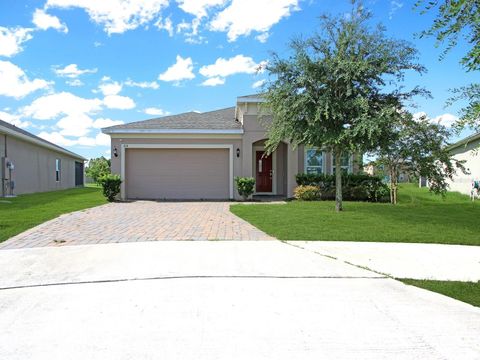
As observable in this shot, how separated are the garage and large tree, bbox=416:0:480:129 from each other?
12288mm

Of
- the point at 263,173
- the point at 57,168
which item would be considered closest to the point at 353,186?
the point at 263,173

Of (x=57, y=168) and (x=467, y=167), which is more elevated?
(x=57, y=168)

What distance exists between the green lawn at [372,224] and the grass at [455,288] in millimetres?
2631

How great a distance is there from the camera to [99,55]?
16.8 meters

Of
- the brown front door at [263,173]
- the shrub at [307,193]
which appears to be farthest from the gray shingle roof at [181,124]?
the shrub at [307,193]

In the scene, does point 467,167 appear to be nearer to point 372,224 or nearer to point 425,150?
point 425,150

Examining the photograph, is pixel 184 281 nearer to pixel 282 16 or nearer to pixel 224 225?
pixel 224 225

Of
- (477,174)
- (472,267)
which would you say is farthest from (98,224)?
(477,174)

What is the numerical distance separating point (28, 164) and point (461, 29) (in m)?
22.1

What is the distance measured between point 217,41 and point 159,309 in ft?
47.5

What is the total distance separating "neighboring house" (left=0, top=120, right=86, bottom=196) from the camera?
1791 centimetres

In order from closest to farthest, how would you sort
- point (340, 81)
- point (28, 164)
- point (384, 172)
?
point (340, 81), point (384, 172), point (28, 164)

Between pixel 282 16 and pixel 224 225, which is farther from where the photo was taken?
pixel 282 16

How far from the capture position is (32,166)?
2177 centimetres
